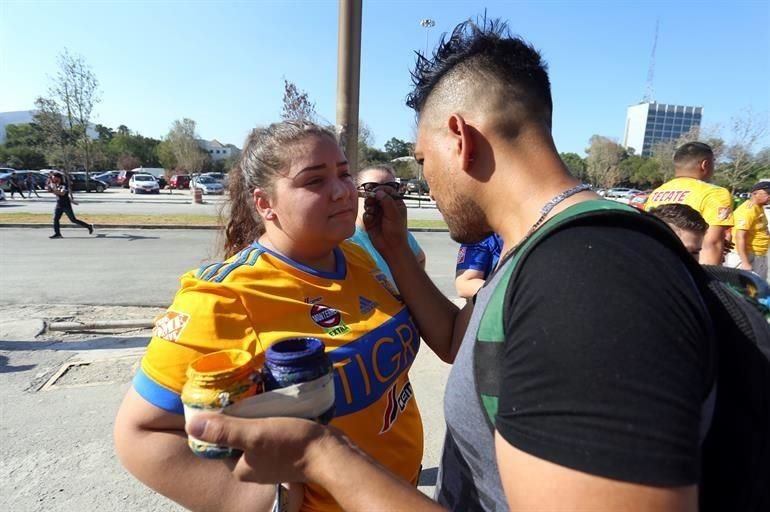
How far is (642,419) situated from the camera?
66cm

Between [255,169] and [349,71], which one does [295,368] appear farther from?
[349,71]

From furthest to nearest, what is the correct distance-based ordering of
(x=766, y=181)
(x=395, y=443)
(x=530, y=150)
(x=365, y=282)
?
(x=766, y=181) → (x=365, y=282) → (x=395, y=443) → (x=530, y=150)

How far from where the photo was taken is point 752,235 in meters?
5.95

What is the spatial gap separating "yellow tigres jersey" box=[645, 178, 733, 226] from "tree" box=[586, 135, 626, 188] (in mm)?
57379

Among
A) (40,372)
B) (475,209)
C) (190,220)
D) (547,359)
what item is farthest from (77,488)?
(190,220)

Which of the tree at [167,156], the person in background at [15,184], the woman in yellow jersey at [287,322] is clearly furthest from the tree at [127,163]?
the woman in yellow jersey at [287,322]

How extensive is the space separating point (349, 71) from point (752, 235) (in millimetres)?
5819

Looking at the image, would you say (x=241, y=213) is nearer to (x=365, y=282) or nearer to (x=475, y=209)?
(x=365, y=282)

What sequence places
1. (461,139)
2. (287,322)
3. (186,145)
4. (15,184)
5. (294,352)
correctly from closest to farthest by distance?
(294,352) → (461,139) → (287,322) → (15,184) → (186,145)

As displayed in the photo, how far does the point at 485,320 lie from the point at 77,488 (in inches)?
117

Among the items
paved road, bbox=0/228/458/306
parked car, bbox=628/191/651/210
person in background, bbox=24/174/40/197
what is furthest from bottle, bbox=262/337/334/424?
person in background, bbox=24/174/40/197

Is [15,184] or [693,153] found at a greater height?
[693,153]

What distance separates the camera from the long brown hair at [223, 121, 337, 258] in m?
1.84

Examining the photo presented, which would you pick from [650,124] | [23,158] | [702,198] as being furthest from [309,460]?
[650,124]
